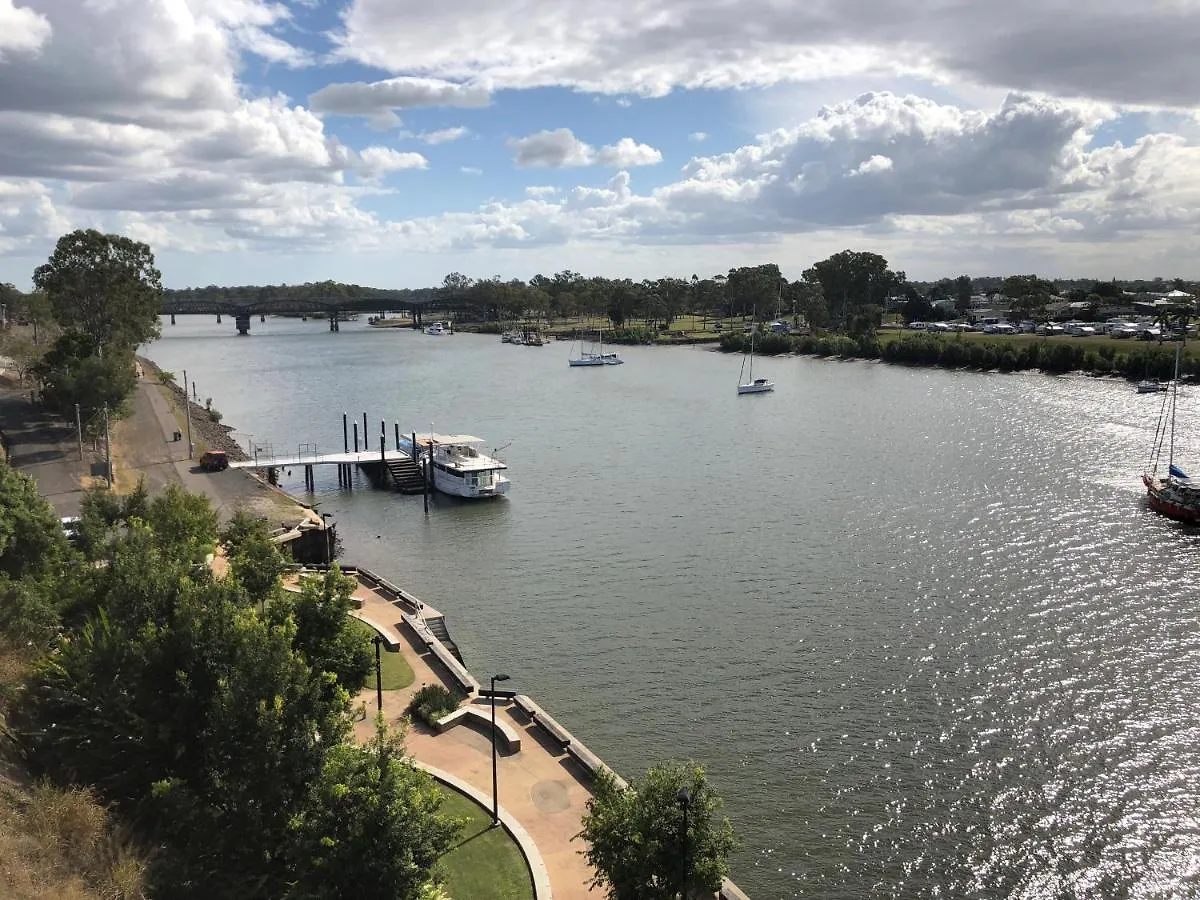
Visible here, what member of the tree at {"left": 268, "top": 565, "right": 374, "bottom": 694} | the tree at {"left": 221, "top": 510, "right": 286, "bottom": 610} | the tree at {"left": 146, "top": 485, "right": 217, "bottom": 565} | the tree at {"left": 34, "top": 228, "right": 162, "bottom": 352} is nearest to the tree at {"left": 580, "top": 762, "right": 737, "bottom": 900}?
the tree at {"left": 268, "top": 565, "right": 374, "bottom": 694}

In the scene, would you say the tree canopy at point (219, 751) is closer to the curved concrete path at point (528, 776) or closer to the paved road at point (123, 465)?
the curved concrete path at point (528, 776)

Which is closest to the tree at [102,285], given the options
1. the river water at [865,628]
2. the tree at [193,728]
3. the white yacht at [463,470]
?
the river water at [865,628]

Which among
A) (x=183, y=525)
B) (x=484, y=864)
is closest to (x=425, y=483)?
(x=183, y=525)

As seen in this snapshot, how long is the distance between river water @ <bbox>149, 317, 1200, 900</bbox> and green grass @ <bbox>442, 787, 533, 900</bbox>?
21.8 ft

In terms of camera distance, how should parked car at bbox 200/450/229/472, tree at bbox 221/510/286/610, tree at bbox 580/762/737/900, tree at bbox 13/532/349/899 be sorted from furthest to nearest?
parked car at bbox 200/450/229/472 → tree at bbox 221/510/286/610 → tree at bbox 13/532/349/899 → tree at bbox 580/762/737/900

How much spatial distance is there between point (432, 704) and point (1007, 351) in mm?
132879

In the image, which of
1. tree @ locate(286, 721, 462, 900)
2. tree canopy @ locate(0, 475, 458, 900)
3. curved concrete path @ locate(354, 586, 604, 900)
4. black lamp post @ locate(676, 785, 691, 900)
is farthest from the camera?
curved concrete path @ locate(354, 586, 604, 900)

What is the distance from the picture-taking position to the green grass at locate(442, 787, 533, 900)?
69.6 feet

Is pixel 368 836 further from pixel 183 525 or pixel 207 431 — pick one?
pixel 207 431

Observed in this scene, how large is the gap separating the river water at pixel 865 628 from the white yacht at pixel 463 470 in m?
1.75

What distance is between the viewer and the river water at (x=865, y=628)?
2609 cm

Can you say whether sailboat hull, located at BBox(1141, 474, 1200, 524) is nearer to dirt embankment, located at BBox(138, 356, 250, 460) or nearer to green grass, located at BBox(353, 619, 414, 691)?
green grass, located at BBox(353, 619, 414, 691)

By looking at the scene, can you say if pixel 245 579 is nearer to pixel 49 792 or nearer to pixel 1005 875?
pixel 49 792

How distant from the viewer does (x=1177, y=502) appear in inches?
2223
